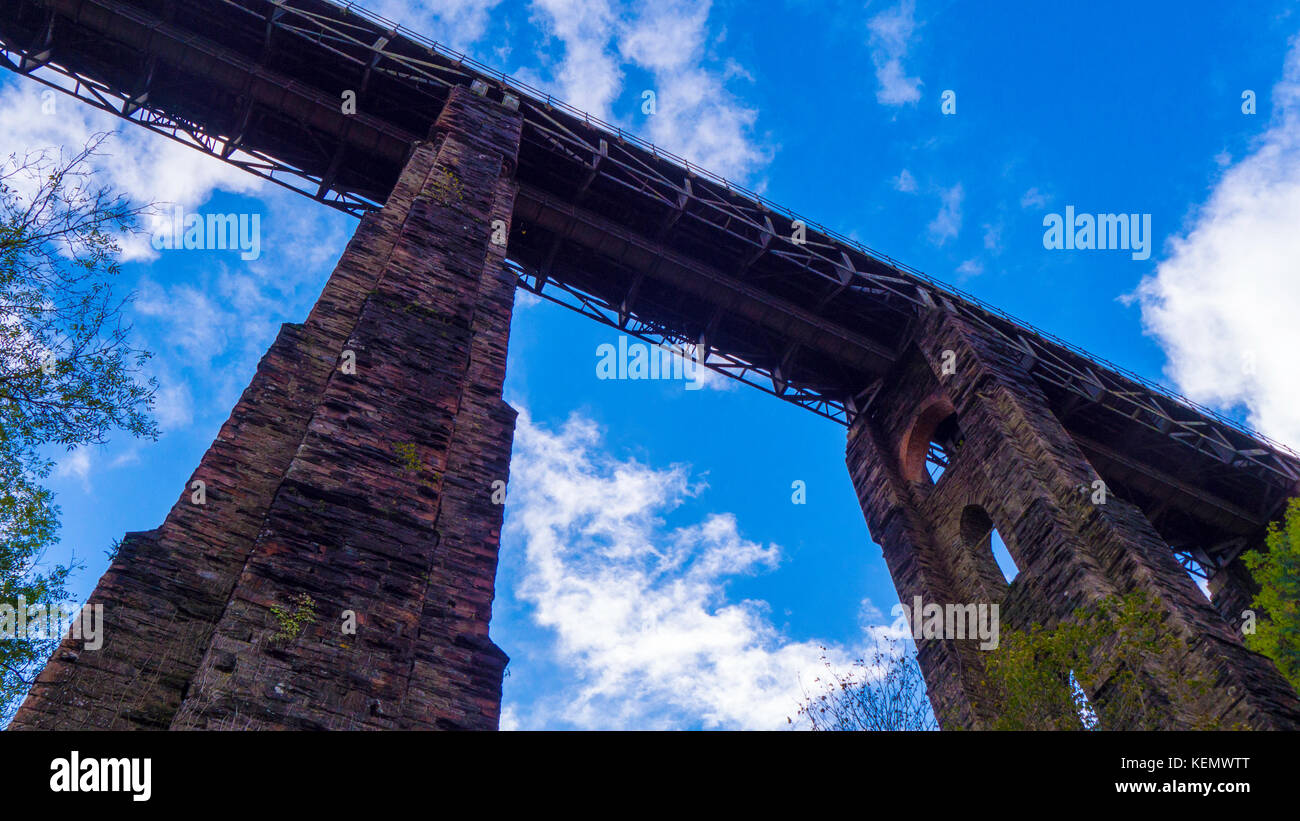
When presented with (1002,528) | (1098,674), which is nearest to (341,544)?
(1098,674)

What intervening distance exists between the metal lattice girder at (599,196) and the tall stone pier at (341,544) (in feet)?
23.4

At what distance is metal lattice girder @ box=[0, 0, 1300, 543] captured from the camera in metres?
14.4

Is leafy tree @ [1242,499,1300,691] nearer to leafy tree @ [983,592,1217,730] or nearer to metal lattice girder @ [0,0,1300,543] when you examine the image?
metal lattice girder @ [0,0,1300,543]

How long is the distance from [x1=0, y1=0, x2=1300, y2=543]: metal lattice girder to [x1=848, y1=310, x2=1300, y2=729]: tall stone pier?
1295 millimetres

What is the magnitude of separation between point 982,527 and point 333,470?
1361cm

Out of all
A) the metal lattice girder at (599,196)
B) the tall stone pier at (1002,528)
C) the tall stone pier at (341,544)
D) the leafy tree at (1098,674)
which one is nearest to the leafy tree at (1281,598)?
the metal lattice girder at (599,196)

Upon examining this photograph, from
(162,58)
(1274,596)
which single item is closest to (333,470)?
(162,58)

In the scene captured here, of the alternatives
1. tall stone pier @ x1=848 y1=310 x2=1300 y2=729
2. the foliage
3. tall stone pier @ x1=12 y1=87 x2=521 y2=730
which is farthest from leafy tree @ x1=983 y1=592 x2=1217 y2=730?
the foliage

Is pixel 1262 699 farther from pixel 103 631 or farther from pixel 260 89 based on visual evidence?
pixel 260 89
